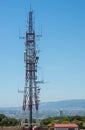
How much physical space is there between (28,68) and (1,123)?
3384 centimetres

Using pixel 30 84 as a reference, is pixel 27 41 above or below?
above

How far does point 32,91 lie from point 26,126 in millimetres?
3991

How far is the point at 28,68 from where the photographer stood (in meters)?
38.8

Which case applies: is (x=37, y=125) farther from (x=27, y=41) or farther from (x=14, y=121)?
(x=14, y=121)

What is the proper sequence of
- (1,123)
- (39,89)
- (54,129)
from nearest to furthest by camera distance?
(39,89) → (54,129) → (1,123)

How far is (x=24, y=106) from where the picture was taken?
39.1 meters

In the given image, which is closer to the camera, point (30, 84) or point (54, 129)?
point (30, 84)

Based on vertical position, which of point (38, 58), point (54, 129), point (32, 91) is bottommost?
point (54, 129)

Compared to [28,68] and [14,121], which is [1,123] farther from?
[28,68]

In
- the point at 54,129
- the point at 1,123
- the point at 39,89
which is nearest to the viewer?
the point at 39,89

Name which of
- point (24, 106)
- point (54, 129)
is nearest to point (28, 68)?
point (24, 106)

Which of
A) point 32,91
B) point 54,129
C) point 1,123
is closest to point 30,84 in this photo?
point 32,91

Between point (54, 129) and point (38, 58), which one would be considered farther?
point (54, 129)

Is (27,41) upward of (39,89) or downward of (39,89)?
upward
